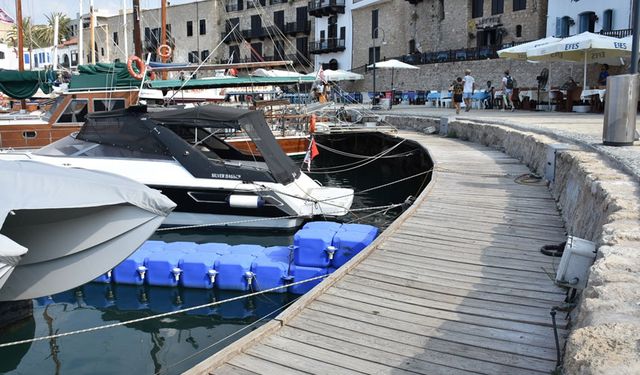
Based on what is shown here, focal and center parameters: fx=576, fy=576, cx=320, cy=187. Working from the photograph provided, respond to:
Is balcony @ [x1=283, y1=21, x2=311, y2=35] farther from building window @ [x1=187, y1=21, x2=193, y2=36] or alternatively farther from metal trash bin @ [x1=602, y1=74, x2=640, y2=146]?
metal trash bin @ [x1=602, y1=74, x2=640, y2=146]

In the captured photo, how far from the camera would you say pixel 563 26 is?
95.5 feet

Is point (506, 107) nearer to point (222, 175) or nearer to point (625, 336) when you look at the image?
point (222, 175)

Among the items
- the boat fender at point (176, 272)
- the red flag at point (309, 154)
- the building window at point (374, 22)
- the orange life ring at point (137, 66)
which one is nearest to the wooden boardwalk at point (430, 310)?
the boat fender at point (176, 272)

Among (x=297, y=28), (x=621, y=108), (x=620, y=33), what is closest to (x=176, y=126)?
(x=621, y=108)

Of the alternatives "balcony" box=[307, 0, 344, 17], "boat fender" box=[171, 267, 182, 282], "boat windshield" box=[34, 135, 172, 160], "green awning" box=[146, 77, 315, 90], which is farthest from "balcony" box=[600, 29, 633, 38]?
"balcony" box=[307, 0, 344, 17]

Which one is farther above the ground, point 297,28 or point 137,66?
point 297,28

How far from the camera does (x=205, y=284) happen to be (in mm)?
7664

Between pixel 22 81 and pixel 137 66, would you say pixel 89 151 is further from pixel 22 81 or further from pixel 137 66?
pixel 22 81

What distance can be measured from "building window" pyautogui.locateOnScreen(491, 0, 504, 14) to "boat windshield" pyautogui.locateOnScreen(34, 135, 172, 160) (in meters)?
31.0

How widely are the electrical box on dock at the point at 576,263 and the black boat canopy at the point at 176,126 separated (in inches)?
254

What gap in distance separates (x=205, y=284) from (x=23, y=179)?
2.71 m

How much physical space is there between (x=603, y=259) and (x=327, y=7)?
160ft

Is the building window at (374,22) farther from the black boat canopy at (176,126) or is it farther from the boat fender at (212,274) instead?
the boat fender at (212,274)

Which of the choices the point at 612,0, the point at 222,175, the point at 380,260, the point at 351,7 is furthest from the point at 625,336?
the point at 351,7
